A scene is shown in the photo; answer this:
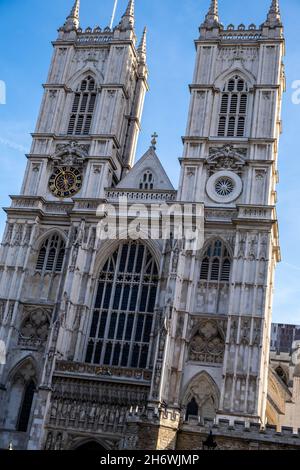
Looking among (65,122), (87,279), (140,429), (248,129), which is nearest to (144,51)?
(65,122)

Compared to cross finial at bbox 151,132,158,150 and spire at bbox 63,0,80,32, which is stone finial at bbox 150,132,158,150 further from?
spire at bbox 63,0,80,32

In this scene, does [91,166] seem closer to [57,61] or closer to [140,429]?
[57,61]

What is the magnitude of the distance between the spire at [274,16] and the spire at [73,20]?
12418mm

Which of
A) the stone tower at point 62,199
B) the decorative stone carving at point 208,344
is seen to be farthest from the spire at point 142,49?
the decorative stone carving at point 208,344

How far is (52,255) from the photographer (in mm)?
37531

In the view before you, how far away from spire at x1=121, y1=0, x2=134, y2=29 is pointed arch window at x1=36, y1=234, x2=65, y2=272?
Result: 48.2ft

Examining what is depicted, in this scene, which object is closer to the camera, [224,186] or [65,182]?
[224,186]

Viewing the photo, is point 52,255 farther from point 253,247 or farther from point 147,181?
point 253,247

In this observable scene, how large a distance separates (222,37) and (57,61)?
34.4 feet

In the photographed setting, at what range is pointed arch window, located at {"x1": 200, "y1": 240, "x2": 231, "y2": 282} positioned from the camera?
35125mm

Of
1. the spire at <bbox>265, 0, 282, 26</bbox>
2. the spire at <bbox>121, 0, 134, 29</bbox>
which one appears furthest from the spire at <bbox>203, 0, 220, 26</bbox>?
the spire at <bbox>121, 0, 134, 29</bbox>

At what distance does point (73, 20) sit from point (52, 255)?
16693mm

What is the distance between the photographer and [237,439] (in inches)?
1070

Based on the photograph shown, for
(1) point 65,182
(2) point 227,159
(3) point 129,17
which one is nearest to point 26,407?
(1) point 65,182
